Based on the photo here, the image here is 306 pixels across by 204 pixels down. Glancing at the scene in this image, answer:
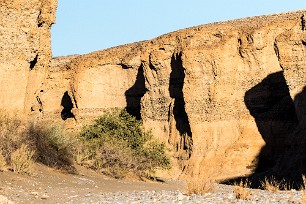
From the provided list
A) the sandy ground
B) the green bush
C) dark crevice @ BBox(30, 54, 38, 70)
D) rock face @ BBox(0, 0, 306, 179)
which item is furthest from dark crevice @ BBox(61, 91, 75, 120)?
the sandy ground

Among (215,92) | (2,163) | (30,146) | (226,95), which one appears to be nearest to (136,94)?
(215,92)

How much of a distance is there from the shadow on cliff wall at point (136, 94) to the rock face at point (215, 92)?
3.6 inches

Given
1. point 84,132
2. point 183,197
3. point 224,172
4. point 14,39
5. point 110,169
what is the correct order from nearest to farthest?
1. point 183,197
2. point 14,39
3. point 110,169
4. point 84,132
5. point 224,172

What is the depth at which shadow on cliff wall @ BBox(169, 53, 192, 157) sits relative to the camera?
45731mm

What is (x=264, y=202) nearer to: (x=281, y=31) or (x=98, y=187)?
(x=98, y=187)

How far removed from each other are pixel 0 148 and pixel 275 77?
28.8 m

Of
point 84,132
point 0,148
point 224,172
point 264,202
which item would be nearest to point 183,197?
point 264,202

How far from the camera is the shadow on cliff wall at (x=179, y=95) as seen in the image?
150 feet

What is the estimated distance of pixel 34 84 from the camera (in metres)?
24.5

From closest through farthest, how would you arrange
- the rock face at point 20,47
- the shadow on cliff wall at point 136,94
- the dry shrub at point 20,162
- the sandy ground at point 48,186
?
the sandy ground at point 48,186 < the dry shrub at point 20,162 < the rock face at point 20,47 < the shadow on cliff wall at point 136,94

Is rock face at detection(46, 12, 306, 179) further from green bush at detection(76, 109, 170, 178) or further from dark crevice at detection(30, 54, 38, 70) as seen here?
dark crevice at detection(30, 54, 38, 70)

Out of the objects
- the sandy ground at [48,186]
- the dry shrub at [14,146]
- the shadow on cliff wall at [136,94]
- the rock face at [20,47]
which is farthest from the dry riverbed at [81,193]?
the shadow on cliff wall at [136,94]

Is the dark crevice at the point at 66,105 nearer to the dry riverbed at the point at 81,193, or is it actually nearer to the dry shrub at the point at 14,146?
the dry shrub at the point at 14,146

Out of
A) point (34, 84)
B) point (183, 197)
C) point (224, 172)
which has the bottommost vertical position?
point (224, 172)
